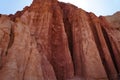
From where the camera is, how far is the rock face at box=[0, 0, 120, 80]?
33344 mm

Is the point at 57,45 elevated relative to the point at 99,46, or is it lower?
elevated

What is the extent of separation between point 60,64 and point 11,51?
828 centimetres

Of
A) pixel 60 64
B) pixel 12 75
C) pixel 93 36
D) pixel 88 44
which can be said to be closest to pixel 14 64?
pixel 12 75

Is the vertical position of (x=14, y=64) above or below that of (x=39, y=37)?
below

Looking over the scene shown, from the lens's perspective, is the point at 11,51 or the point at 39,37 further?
the point at 39,37

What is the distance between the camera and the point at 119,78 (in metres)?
39.2

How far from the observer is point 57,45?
41.1 m

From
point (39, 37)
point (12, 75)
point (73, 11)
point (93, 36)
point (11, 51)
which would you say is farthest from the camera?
point (73, 11)

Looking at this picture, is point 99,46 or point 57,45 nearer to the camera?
point 57,45

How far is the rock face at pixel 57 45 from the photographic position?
3334 cm

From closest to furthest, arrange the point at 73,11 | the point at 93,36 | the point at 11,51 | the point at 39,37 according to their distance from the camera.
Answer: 1. the point at 11,51
2. the point at 39,37
3. the point at 93,36
4. the point at 73,11

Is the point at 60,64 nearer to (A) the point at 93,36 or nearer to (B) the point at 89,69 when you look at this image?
(B) the point at 89,69

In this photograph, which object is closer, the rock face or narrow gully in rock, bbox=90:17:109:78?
A: the rock face

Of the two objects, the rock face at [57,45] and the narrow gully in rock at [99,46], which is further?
the narrow gully in rock at [99,46]
